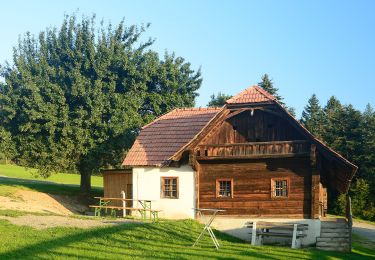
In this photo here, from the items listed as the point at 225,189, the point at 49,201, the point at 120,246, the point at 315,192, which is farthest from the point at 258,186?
the point at 49,201

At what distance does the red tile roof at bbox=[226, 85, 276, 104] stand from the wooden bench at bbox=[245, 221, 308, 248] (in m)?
6.33

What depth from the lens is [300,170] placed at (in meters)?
26.6

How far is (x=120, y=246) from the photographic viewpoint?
680 inches

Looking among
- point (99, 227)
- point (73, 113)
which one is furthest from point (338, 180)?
point (73, 113)

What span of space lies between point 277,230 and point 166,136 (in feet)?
32.7

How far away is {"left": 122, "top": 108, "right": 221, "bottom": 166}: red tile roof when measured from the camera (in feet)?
101

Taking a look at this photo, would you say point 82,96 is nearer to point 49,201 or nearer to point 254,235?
point 49,201

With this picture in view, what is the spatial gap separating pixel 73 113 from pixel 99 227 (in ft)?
61.7

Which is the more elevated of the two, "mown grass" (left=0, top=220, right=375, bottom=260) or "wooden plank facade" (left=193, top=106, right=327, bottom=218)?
"wooden plank facade" (left=193, top=106, right=327, bottom=218)

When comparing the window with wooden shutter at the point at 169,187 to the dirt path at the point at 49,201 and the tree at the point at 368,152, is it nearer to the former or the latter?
the dirt path at the point at 49,201

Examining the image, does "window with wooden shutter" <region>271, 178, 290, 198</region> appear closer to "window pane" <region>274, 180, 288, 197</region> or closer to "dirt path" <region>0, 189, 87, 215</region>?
"window pane" <region>274, 180, 288, 197</region>

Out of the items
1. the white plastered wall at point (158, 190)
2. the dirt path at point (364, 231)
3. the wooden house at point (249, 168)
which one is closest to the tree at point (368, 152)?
the dirt path at point (364, 231)

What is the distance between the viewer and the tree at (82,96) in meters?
37.1

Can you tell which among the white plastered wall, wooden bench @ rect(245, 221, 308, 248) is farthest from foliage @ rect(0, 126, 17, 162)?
wooden bench @ rect(245, 221, 308, 248)
